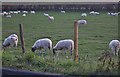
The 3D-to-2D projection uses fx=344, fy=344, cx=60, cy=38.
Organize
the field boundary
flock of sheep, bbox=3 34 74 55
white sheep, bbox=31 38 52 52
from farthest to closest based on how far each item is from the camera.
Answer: white sheep, bbox=31 38 52 52
flock of sheep, bbox=3 34 74 55
the field boundary

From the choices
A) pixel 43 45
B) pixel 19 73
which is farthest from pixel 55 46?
pixel 19 73

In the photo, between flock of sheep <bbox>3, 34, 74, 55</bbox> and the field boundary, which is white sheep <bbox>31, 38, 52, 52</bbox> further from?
the field boundary

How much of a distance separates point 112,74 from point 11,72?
245 centimetres

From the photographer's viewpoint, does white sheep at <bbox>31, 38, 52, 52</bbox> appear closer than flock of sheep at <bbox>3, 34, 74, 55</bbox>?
No

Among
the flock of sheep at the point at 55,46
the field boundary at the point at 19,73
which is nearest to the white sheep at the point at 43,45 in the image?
the flock of sheep at the point at 55,46

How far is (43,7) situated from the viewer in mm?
70312

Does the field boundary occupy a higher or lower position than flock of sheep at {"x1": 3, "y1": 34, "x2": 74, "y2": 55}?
higher

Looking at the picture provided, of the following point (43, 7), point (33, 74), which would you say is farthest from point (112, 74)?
point (43, 7)

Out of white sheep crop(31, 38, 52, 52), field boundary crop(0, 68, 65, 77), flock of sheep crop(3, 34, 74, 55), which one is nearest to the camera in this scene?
field boundary crop(0, 68, 65, 77)

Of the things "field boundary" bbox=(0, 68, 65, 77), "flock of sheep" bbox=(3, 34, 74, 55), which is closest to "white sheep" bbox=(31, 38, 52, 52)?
"flock of sheep" bbox=(3, 34, 74, 55)

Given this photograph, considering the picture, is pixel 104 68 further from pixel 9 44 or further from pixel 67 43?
pixel 9 44

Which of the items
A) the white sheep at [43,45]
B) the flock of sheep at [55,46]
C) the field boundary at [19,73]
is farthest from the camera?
the white sheep at [43,45]

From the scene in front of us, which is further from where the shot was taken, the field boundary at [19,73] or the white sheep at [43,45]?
the white sheep at [43,45]

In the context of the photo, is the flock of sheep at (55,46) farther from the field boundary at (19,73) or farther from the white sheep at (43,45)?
the field boundary at (19,73)
